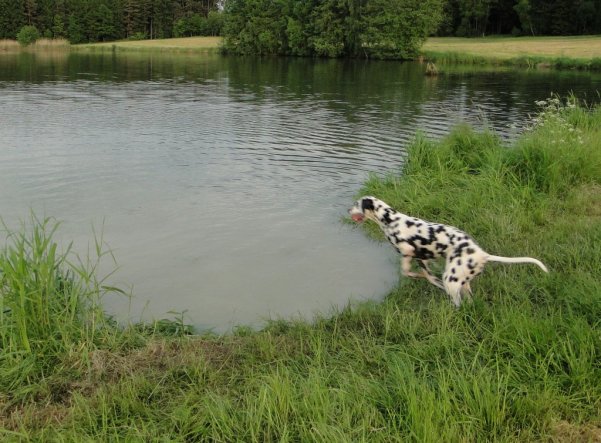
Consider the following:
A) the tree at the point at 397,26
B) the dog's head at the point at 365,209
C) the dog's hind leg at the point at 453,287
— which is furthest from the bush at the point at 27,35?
the dog's hind leg at the point at 453,287

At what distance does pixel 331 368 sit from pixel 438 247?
215 cm

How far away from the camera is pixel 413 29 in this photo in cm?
6247

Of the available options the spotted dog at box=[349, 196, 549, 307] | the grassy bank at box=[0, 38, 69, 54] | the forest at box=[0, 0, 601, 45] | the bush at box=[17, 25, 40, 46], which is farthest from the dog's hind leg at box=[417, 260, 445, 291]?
the bush at box=[17, 25, 40, 46]

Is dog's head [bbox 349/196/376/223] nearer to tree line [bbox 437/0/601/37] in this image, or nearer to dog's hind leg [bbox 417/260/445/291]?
dog's hind leg [bbox 417/260/445/291]

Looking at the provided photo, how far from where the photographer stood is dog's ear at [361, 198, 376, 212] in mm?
7100

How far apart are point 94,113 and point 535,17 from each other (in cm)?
7988

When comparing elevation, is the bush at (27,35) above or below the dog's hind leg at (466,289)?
above

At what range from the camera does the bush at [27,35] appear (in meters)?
86.0

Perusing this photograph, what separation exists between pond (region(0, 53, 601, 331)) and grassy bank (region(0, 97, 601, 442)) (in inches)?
49.8

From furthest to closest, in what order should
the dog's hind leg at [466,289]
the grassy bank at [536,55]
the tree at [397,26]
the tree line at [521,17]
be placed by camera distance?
the tree line at [521,17]
the tree at [397,26]
the grassy bank at [536,55]
the dog's hind leg at [466,289]

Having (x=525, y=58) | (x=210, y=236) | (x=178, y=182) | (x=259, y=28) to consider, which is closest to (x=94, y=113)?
(x=178, y=182)

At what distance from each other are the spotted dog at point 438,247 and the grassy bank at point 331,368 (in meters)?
0.23

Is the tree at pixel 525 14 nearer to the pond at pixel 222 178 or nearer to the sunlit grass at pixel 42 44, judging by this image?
the pond at pixel 222 178

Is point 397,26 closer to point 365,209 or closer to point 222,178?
point 222,178
